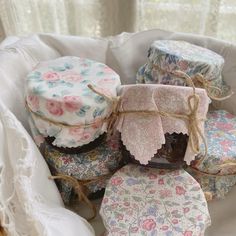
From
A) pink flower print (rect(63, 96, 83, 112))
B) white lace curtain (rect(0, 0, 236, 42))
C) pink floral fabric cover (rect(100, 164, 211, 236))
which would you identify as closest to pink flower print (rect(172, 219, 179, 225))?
pink floral fabric cover (rect(100, 164, 211, 236))

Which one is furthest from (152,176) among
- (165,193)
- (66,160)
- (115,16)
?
(115,16)

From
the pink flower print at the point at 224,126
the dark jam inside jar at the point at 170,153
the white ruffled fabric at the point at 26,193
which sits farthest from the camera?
the pink flower print at the point at 224,126

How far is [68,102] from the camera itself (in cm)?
52

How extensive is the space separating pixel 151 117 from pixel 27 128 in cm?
21

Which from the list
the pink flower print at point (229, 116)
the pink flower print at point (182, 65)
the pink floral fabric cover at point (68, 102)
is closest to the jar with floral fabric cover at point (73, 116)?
the pink floral fabric cover at point (68, 102)

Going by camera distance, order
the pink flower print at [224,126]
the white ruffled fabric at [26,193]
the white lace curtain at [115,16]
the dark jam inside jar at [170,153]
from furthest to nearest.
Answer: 1. the white lace curtain at [115,16]
2. the pink flower print at [224,126]
3. the dark jam inside jar at [170,153]
4. the white ruffled fabric at [26,193]

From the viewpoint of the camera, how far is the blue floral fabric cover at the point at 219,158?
0.62 m

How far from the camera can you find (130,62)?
745mm

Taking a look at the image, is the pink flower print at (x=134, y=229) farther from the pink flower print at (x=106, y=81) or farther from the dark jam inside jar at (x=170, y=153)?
the pink flower print at (x=106, y=81)

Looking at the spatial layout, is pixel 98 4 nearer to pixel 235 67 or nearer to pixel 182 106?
pixel 235 67

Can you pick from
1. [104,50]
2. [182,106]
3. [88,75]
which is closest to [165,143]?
[182,106]

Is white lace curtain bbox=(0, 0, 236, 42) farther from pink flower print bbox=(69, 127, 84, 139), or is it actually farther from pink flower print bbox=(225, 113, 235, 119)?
pink flower print bbox=(69, 127, 84, 139)

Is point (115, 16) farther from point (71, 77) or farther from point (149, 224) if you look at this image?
point (149, 224)

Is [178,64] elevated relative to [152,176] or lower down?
elevated
